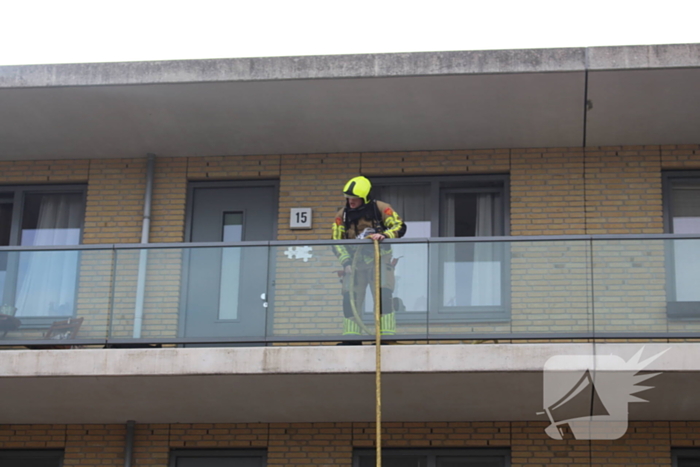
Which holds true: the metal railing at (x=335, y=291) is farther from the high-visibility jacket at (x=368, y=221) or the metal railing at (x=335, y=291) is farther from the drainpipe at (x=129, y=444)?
the drainpipe at (x=129, y=444)

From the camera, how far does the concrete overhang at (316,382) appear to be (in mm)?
9656

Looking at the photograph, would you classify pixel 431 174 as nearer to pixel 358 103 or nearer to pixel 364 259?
pixel 358 103

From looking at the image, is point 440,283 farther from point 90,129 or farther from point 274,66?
point 90,129

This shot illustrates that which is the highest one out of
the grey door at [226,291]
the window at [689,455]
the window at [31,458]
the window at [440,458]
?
the grey door at [226,291]

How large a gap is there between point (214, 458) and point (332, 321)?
2621 millimetres

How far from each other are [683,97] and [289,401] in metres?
5.32

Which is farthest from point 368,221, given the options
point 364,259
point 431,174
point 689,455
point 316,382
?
point 689,455

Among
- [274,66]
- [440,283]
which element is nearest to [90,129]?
[274,66]

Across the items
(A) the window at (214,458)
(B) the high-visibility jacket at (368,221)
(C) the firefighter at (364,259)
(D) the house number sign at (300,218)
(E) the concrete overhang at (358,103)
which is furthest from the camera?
(D) the house number sign at (300,218)

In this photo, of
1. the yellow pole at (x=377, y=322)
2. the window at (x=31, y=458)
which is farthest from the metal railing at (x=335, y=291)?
the window at (x=31, y=458)

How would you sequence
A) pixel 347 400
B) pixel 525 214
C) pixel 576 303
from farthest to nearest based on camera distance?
pixel 525 214
pixel 347 400
pixel 576 303

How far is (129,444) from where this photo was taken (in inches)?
448

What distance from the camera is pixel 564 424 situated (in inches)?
427

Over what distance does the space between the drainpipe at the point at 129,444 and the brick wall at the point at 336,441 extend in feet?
0.25
